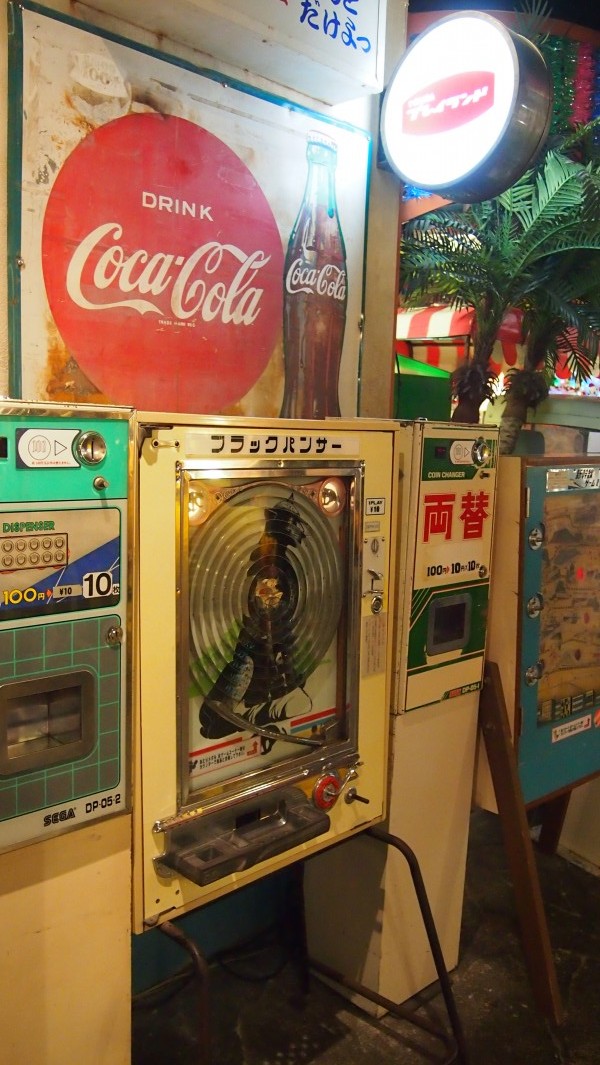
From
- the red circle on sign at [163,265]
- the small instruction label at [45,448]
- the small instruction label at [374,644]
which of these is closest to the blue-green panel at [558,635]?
the small instruction label at [374,644]

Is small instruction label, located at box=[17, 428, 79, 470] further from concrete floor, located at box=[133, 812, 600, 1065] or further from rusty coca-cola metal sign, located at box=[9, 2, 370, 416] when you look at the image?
concrete floor, located at box=[133, 812, 600, 1065]

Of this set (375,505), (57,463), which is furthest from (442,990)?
(57,463)

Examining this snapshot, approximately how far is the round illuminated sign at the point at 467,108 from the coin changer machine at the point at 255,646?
1.02m

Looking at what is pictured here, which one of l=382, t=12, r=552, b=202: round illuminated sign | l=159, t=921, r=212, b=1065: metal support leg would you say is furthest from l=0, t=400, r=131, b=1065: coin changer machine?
l=382, t=12, r=552, b=202: round illuminated sign

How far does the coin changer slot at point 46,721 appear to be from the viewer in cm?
154

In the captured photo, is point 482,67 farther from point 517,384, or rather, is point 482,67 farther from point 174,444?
point 174,444

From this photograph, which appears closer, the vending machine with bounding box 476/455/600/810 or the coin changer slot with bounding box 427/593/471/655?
the coin changer slot with bounding box 427/593/471/655

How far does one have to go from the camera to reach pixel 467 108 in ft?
8.63

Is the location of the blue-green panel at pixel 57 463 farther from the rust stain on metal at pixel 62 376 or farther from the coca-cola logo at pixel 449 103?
the coca-cola logo at pixel 449 103

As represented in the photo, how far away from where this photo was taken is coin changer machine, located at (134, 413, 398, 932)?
1.79 meters

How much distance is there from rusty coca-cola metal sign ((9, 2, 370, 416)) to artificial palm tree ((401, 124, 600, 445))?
842 millimetres

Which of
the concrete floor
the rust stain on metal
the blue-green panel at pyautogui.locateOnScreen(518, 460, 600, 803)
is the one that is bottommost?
the concrete floor

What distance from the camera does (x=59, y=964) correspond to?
1.64m

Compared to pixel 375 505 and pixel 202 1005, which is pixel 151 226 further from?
pixel 202 1005
